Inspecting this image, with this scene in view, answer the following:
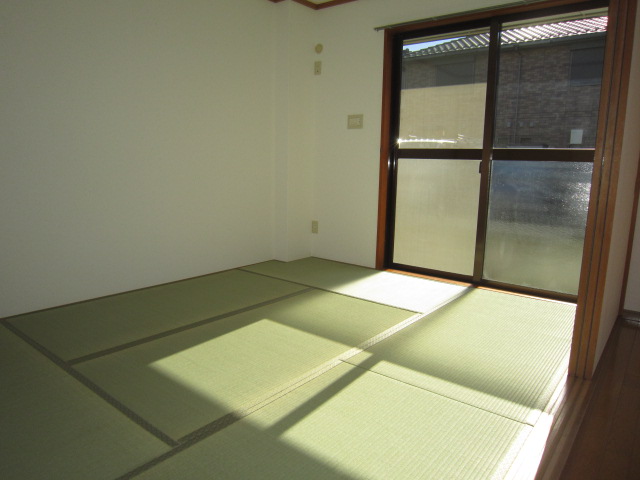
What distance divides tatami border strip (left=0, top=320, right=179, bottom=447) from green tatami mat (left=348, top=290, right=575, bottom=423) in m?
0.97

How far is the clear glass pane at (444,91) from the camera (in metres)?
3.52

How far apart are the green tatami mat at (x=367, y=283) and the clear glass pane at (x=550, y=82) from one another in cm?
126

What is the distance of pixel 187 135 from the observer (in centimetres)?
355

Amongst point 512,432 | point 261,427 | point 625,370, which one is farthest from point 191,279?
point 625,370

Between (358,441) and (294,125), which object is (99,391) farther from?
(294,125)

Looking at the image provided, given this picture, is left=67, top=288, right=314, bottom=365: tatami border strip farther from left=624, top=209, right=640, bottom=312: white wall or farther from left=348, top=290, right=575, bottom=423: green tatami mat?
left=624, top=209, right=640, bottom=312: white wall

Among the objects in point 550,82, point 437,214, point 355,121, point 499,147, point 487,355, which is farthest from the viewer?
point 355,121

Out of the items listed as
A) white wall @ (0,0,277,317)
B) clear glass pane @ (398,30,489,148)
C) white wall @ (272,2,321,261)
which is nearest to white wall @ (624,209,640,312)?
clear glass pane @ (398,30,489,148)

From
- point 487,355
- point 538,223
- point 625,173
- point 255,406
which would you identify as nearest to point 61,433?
point 255,406

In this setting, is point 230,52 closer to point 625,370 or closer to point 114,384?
point 114,384

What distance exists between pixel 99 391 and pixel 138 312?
3.27 ft

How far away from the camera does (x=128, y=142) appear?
10.4 ft

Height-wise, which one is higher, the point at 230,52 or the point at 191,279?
the point at 230,52

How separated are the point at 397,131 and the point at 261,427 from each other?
3.03 m
